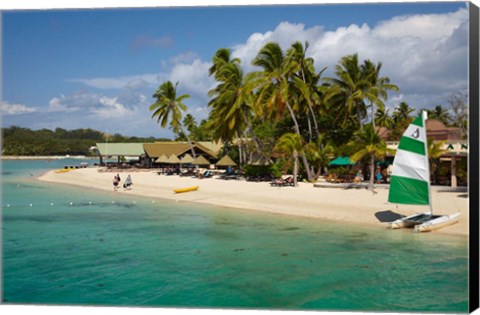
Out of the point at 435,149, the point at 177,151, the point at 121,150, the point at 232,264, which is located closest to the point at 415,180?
the point at 232,264

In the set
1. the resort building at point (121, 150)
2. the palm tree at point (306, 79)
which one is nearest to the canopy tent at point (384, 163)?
the palm tree at point (306, 79)

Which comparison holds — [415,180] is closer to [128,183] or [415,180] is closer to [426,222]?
[426,222]

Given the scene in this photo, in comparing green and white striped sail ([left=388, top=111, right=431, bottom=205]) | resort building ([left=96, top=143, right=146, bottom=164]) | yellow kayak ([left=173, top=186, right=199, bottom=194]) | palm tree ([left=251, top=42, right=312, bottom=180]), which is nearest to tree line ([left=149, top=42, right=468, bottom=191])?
palm tree ([left=251, top=42, right=312, bottom=180])

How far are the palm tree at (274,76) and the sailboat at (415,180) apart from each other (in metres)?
13.3

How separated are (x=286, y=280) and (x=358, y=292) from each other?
5.30ft

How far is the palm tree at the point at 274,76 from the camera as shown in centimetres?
2833

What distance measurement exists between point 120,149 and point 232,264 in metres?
47.7

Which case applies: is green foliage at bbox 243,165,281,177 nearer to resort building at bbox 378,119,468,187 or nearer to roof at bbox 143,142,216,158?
resort building at bbox 378,119,468,187

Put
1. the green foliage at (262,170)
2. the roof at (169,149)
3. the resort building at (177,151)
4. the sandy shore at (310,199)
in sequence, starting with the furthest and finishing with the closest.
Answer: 1. the roof at (169,149)
2. the resort building at (177,151)
3. the green foliage at (262,170)
4. the sandy shore at (310,199)

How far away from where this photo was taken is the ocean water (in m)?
8.78

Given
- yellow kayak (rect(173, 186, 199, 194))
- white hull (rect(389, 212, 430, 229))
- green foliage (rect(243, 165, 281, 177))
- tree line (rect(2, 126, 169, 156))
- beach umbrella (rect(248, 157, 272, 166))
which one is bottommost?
white hull (rect(389, 212, 430, 229))

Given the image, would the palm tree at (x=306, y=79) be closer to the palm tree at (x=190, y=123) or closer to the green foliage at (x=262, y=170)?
the green foliage at (x=262, y=170)

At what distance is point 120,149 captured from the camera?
56.5 m

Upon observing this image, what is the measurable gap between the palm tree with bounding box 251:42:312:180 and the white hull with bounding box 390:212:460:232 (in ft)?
44.4
